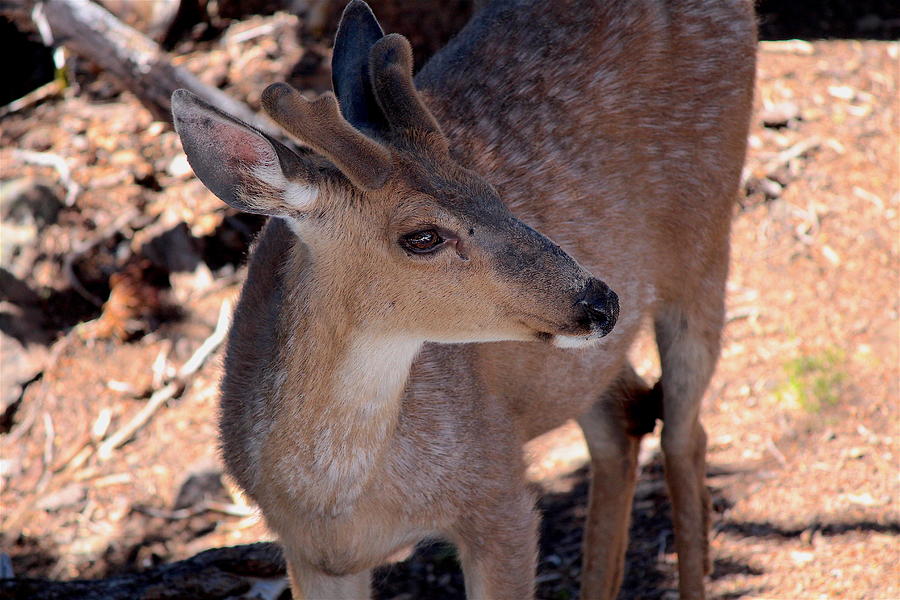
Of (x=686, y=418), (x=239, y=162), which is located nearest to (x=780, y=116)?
(x=686, y=418)

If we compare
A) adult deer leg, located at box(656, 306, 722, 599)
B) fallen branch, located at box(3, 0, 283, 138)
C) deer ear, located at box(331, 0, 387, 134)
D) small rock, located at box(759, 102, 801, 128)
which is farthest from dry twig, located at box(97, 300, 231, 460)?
small rock, located at box(759, 102, 801, 128)

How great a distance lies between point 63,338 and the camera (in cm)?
642

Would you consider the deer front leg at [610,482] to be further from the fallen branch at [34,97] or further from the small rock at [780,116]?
the fallen branch at [34,97]

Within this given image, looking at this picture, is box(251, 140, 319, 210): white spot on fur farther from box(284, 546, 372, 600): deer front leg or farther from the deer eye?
box(284, 546, 372, 600): deer front leg

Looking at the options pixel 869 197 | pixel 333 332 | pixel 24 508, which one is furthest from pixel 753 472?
pixel 24 508

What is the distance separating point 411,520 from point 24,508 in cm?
317

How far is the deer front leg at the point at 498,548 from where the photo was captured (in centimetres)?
345

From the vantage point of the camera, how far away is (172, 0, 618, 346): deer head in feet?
9.07

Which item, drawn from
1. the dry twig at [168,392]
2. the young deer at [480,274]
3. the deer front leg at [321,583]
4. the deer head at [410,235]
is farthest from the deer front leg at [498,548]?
the dry twig at [168,392]

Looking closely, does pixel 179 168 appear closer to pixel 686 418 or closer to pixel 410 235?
pixel 686 418

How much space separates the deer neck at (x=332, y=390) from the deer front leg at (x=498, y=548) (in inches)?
19.3

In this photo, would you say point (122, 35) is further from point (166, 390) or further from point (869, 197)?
point (869, 197)

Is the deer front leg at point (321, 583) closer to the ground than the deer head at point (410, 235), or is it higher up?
closer to the ground

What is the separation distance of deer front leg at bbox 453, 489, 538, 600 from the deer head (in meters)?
0.76
